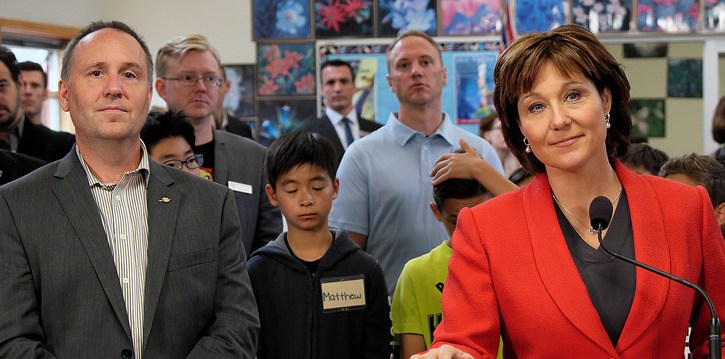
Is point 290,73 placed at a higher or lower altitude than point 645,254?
higher

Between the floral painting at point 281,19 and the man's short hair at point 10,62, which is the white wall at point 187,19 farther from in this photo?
the man's short hair at point 10,62

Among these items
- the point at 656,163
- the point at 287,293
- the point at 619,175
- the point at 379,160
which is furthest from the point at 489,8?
the point at 619,175

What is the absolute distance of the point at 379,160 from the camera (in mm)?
3533

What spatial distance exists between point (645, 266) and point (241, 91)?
243 inches

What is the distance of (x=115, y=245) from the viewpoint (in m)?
2.10

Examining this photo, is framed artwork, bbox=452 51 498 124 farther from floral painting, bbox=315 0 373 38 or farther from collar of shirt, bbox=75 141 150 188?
collar of shirt, bbox=75 141 150 188

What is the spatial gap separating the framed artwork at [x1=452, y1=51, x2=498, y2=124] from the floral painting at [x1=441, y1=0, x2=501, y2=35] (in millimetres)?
195

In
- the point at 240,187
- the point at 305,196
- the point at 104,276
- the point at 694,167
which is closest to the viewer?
the point at 104,276

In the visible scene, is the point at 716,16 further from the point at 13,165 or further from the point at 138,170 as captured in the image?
the point at 138,170

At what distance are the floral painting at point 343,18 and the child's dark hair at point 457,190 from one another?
459 centimetres

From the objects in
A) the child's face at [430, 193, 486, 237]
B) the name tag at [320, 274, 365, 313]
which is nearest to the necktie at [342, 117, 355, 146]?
the child's face at [430, 193, 486, 237]

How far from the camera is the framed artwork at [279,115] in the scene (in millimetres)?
7527

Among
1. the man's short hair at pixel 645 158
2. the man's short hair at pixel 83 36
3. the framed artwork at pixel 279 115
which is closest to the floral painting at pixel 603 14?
the framed artwork at pixel 279 115

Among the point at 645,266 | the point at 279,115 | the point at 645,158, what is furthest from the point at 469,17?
the point at 645,266
